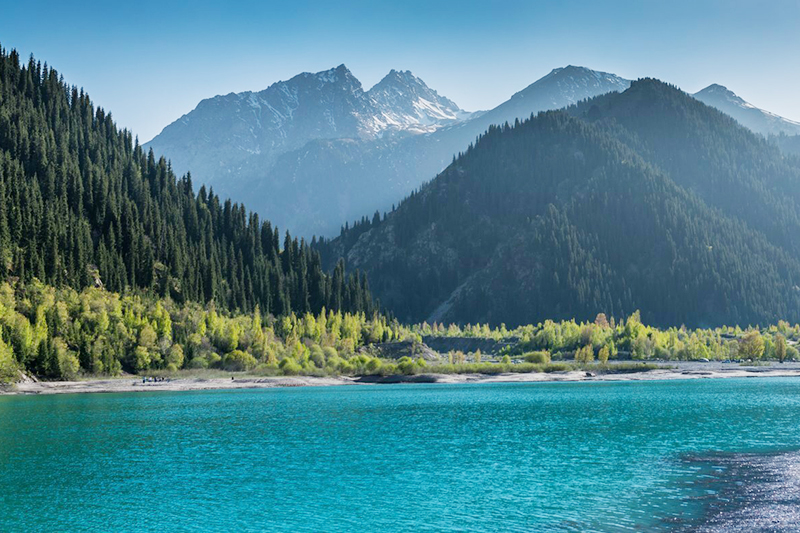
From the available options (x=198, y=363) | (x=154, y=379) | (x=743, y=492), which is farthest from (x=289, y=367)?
(x=743, y=492)

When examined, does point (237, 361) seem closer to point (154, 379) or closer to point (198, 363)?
point (198, 363)

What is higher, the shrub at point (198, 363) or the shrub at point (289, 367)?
the shrub at point (198, 363)

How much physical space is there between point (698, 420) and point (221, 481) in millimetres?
62247

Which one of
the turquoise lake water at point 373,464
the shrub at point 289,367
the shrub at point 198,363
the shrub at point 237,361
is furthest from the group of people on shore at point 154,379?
→ the turquoise lake water at point 373,464

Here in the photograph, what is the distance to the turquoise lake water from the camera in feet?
152

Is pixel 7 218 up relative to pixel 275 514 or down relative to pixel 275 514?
up

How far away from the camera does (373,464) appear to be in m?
65.2

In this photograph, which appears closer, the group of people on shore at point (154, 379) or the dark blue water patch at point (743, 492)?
the dark blue water patch at point (743, 492)

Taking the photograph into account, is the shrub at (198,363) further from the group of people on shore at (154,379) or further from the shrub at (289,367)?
the shrub at (289,367)

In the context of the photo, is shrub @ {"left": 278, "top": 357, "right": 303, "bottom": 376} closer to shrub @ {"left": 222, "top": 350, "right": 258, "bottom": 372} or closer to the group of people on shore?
shrub @ {"left": 222, "top": 350, "right": 258, "bottom": 372}

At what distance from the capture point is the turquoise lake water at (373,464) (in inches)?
1818

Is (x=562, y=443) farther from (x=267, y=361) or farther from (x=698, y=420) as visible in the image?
(x=267, y=361)

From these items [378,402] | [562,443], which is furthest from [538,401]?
[562,443]

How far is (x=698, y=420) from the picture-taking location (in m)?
94.1
